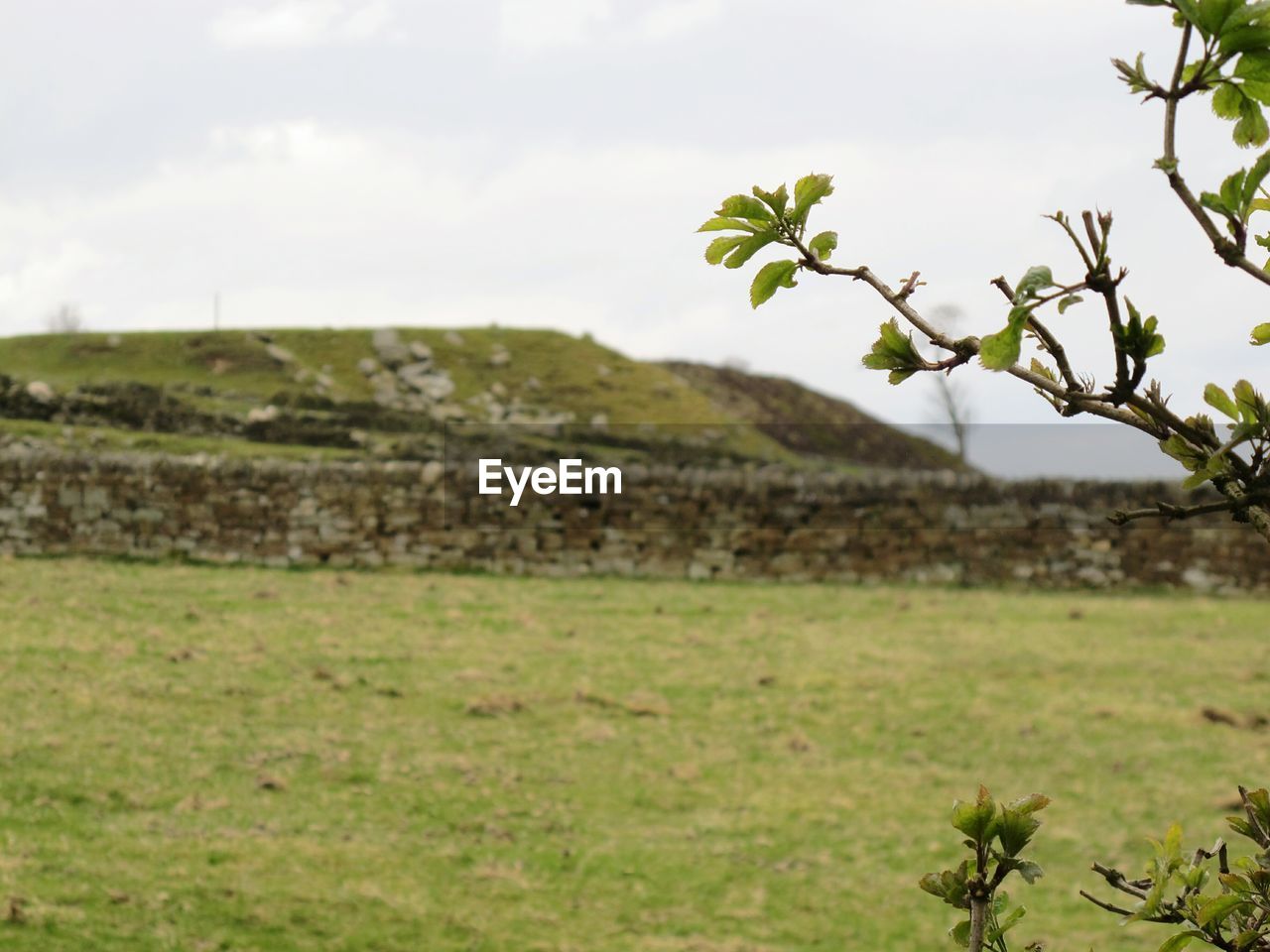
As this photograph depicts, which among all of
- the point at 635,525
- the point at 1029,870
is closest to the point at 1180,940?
the point at 1029,870

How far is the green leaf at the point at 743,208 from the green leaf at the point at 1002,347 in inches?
15.5

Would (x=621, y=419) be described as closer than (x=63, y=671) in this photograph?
No

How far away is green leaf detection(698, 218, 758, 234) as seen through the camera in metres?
1.67

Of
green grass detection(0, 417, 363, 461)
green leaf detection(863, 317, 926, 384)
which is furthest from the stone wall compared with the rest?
green leaf detection(863, 317, 926, 384)

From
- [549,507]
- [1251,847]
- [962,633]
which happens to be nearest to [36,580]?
[549,507]

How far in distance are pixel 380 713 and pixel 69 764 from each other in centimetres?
225

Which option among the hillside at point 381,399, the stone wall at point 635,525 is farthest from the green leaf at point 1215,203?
the hillside at point 381,399

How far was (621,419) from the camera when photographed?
2528 centimetres

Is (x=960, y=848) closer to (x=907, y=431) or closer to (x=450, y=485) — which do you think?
(x=450, y=485)

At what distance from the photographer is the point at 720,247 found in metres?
1.72

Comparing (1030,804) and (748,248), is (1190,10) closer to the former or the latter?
(748,248)

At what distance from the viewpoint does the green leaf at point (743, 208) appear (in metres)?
1.67

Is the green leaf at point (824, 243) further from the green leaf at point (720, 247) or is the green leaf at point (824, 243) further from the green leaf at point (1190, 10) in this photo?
the green leaf at point (1190, 10)

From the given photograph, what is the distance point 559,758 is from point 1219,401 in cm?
788
